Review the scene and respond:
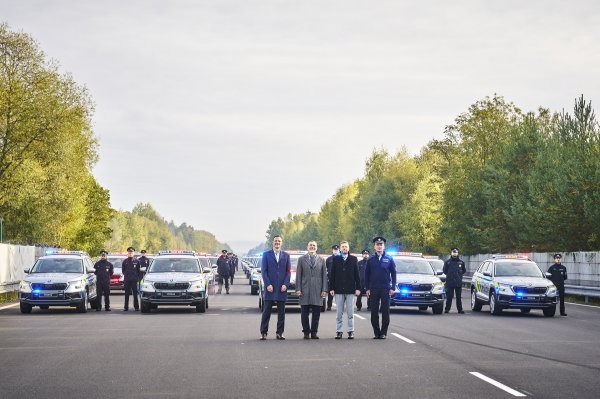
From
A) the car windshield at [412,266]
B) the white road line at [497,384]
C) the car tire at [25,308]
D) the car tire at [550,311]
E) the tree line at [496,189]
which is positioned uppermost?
the tree line at [496,189]

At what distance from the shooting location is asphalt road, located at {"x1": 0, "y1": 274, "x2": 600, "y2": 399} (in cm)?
1159

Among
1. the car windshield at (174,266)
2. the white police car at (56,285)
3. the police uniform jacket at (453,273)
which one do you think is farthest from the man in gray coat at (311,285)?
the white police car at (56,285)

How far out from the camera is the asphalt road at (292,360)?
11.6 metres

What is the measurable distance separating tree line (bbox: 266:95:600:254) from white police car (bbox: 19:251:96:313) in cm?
2574

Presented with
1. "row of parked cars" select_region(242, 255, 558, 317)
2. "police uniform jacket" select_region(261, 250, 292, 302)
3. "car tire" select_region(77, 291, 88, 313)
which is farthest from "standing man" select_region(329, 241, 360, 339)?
"car tire" select_region(77, 291, 88, 313)

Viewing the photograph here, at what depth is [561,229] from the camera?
50.4 m

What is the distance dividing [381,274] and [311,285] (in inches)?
56.9

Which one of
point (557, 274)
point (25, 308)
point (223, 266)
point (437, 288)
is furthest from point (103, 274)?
point (223, 266)

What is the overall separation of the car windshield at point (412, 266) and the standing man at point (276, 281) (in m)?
10.3

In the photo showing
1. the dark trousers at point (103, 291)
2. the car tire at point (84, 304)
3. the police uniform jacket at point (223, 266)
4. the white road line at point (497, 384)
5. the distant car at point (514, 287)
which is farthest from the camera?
the police uniform jacket at point (223, 266)

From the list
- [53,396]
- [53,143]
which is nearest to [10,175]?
[53,143]

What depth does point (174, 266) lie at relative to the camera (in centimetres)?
3011

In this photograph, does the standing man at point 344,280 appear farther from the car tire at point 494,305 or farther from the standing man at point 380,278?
the car tire at point 494,305

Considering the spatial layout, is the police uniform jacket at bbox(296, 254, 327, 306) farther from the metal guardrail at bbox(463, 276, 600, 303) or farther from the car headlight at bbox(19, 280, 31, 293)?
the metal guardrail at bbox(463, 276, 600, 303)
